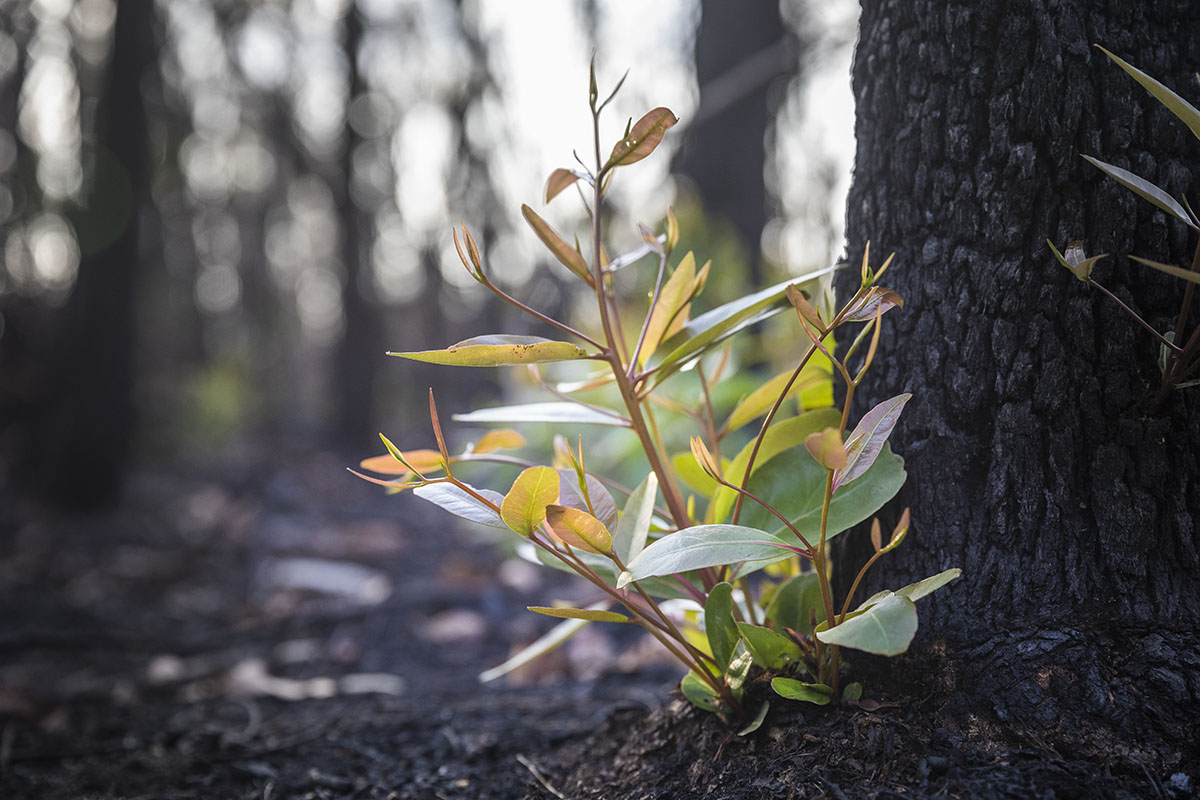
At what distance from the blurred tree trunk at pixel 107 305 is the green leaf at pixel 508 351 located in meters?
4.82

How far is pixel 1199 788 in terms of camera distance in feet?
2.21

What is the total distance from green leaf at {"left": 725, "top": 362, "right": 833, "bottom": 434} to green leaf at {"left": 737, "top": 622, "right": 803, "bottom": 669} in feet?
0.93

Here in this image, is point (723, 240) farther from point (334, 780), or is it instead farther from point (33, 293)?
point (33, 293)

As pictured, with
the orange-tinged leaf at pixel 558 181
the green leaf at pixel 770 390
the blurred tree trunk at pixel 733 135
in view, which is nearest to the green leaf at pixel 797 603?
the green leaf at pixel 770 390

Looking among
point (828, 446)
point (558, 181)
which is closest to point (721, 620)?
point (828, 446)

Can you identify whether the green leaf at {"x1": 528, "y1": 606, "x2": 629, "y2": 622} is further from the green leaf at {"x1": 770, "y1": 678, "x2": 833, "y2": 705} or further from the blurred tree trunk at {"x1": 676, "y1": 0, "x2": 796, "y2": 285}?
the blurred tree trunk at {"x1": 676, "y1": 0, "x2": 796, "y2": 285}

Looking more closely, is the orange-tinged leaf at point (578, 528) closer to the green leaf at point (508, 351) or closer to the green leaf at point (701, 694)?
the green leaf at point (508, 351)

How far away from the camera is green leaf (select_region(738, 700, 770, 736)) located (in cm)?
83

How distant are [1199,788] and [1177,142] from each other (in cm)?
66

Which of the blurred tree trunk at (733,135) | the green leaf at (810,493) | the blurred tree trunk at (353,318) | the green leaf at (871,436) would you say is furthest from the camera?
the blurred tree trunk at (353,318)

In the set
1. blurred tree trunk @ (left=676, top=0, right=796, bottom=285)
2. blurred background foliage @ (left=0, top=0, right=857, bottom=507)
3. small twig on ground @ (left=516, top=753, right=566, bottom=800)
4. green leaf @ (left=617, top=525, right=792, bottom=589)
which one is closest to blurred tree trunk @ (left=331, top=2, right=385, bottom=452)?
→ blurred background foliage @ (left=0, top=0, right=857, bottom=507)

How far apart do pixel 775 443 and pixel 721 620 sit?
0.77 feet

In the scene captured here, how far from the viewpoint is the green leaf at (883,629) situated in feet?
1.97

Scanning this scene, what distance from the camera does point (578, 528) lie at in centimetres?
72
